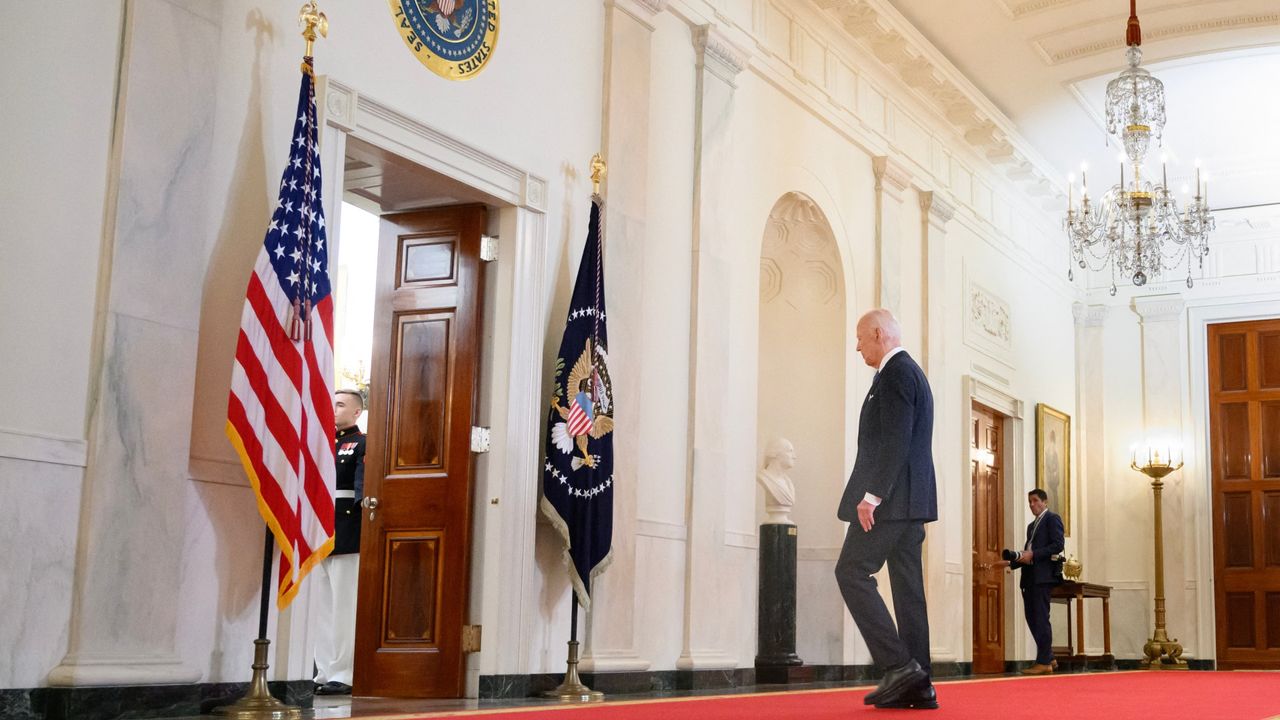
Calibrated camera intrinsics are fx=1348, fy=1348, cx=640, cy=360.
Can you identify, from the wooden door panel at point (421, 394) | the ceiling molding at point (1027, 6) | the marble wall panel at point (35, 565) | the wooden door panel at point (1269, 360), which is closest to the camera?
the marble wall panel at point (35, 565)

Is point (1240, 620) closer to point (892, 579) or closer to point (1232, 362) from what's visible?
point (1232, 362)

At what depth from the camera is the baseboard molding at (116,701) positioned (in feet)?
14.4

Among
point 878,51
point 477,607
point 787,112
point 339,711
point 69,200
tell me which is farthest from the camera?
point 878,51

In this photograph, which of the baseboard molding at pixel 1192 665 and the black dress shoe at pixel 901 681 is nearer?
the black dress shoe at pixel 901 681

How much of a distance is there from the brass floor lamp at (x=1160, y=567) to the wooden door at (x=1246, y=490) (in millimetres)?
580

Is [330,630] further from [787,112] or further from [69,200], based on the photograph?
[787,112]

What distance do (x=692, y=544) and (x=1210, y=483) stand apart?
9385mm

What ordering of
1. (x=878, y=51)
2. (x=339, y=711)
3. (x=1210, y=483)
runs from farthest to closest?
(x=1210, y=483), (x=878, y=51), (x=339, y=711)

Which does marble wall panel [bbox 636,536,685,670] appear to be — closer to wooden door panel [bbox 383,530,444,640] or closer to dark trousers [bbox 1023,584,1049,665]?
wooden door panel [bbox 383,530,444,640]

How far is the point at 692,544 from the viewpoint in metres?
8.09

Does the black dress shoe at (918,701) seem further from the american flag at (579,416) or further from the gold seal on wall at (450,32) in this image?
the gold seal on wall at (450,32)

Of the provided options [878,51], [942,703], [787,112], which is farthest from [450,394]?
[878,51]

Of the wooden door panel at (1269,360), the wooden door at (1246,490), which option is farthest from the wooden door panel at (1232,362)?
the wooden door panel at (1269,360)

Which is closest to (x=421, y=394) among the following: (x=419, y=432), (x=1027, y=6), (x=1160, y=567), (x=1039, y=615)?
(x=419, y=432)
